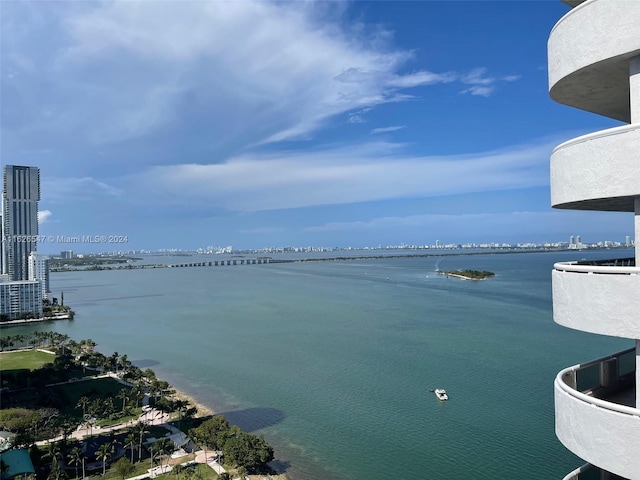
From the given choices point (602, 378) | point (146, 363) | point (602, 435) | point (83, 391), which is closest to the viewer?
point (602, 435)

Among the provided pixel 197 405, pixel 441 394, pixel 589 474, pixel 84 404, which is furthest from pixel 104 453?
pixel 589 474

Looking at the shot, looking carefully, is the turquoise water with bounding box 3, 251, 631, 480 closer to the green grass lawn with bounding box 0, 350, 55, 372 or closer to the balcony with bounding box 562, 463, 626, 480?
the green grass lawn with bounding box 0, 350, 55, 372

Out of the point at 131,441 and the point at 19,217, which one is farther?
the point at 19,217

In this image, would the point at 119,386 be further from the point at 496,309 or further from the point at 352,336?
the point at 496,309

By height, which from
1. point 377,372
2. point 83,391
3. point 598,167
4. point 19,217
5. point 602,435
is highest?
point 19,217

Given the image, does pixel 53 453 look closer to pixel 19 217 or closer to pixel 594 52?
pixel 594 52

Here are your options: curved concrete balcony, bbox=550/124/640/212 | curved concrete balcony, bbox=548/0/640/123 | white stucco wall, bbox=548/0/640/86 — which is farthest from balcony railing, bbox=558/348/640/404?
white stucco wall, bbox=548/0/640/86

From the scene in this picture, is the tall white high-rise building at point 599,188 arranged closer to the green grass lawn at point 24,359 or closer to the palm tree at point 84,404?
the palm tree at point 84,404

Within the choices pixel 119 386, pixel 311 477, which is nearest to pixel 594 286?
pixel 311 477
